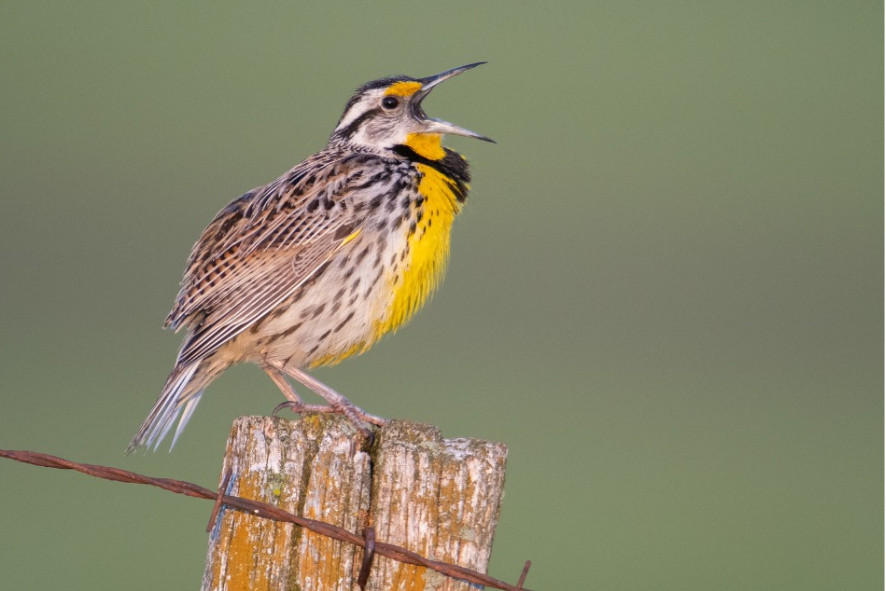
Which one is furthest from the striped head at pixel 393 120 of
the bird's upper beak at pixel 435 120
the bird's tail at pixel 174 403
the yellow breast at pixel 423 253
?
the bird's tail at pixel 174 403

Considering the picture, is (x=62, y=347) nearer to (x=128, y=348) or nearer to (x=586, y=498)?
(x=128, y=348)

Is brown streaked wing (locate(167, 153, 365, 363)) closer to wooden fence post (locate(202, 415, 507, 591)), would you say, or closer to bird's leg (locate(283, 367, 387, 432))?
bird's leg (locate(283, 367, 387, 432))

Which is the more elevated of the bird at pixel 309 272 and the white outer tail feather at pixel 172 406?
the bird at pixel 309 272

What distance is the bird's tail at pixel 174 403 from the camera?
361 cm

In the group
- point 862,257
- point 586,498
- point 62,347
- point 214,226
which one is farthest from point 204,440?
point 862,257

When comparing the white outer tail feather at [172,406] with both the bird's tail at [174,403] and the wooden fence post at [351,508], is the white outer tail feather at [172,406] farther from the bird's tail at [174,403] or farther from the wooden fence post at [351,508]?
the wooden fence post at [351,508]

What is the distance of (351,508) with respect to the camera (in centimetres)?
252

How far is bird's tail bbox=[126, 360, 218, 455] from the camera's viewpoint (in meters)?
3.61

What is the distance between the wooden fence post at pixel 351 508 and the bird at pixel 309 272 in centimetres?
115

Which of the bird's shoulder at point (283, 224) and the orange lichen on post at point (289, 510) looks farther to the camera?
the bird's shoulder at point (283, 224)

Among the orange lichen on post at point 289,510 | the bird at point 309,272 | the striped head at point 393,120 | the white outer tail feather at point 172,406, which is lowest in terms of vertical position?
the orange lichen on post at point 289,510

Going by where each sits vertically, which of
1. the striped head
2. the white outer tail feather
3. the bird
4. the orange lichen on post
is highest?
the striped head

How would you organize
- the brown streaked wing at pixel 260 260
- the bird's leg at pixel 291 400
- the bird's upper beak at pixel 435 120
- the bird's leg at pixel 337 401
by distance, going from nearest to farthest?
the bird's leg at pixel 337 401, the bird's leg at pixel 291 400, the brown streaked wing at pixel 260 260, the bird's upper beak at pixel 435 120

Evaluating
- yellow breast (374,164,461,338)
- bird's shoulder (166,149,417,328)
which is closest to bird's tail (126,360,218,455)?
bird's shoulder (166,149,417,328)
